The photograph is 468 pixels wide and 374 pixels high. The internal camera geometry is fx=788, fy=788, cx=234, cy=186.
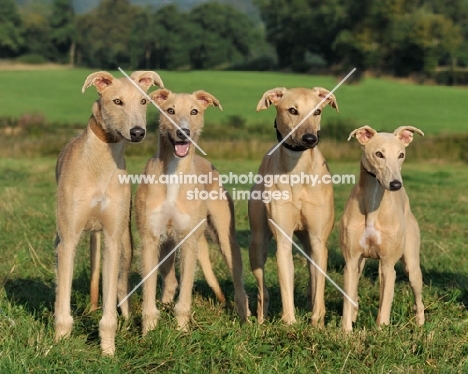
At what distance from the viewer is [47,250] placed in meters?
10.8

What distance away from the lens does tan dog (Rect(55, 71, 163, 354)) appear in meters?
6.68

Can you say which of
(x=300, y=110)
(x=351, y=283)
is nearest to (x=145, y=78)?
(x=300, y=110)

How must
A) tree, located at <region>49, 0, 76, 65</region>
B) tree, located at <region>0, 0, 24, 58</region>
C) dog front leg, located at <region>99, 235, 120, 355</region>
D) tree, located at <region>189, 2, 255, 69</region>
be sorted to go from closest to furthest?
dog front leg, located at <region>99, 235, 120, 355</region>
tree, located at <region>189, 2, 255, 69</region>
tree, located at <region>49, 0, 76, 65</region>
tree, located at <region>0, 0, 24, 58</region>

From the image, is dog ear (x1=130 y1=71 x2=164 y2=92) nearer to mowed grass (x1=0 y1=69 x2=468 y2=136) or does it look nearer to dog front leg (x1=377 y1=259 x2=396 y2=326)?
dog front leg (x1=377 y1=259 x2=396 y2=326)

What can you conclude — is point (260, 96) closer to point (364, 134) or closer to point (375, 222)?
point (364, 134)

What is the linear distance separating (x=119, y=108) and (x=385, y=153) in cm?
245

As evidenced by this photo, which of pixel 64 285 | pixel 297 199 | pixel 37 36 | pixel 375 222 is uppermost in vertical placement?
pixel 297 199

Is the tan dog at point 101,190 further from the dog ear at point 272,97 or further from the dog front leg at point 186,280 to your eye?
the dog ear at point 272,97

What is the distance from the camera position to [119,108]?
6688mm

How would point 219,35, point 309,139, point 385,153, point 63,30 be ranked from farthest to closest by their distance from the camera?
point 63,30, point 219,35, point 385,153, point 309,139

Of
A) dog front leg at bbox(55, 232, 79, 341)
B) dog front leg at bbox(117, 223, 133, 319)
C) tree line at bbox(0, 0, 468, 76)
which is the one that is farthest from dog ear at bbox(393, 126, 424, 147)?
tree line at bbox(0, 0, 468, 76)

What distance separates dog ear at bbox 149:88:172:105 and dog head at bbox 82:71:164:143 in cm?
64

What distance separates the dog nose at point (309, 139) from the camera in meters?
7.11

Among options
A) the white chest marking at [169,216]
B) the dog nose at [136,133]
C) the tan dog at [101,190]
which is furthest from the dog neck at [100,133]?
the white chest marking at [169,216]
